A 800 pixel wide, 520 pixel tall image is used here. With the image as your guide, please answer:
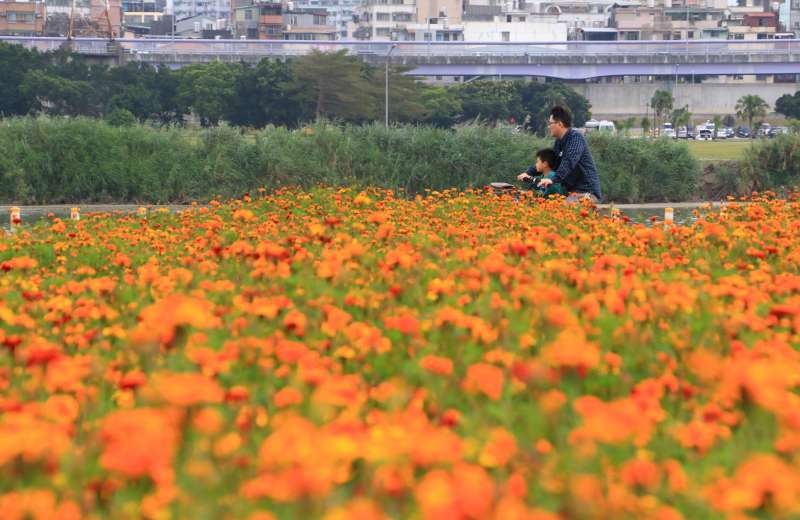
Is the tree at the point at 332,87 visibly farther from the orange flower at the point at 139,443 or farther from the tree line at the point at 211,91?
the orange flower at the point at 139,443

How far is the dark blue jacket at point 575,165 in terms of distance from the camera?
1088cm

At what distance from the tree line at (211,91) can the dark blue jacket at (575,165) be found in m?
54.4

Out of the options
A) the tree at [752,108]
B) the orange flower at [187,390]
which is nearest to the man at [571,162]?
the orange flower at [187,390]

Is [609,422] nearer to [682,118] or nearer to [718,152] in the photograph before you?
[718,152]

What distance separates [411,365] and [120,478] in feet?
3.84

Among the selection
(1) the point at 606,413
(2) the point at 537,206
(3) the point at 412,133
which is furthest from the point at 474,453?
(3) the point at 412,133

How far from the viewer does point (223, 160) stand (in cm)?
2198

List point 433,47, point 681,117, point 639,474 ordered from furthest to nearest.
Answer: point 433,47, point 681,117, point 639,474

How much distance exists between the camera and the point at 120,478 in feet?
9.01

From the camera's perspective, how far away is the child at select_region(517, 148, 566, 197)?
1102 centimetres

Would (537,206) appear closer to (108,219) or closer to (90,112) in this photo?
(108,219)

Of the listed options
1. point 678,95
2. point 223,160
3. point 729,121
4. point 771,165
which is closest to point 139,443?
point 223,160

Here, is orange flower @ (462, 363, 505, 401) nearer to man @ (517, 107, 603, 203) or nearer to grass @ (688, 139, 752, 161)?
man @ (517, 107, 603, 203)

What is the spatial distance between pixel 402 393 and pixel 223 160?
19481mm
